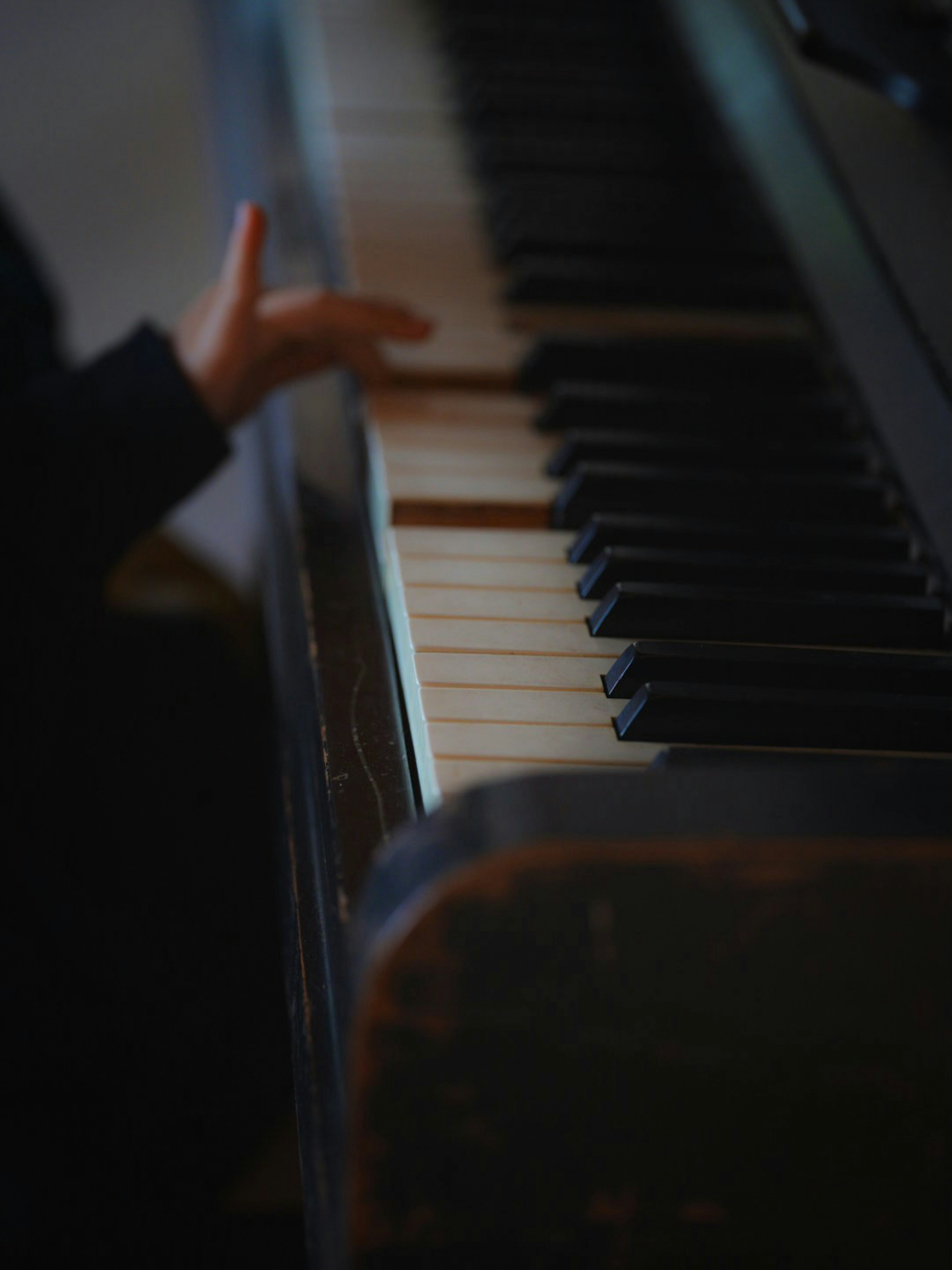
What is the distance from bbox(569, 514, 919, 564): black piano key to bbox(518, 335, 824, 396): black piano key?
22 cm

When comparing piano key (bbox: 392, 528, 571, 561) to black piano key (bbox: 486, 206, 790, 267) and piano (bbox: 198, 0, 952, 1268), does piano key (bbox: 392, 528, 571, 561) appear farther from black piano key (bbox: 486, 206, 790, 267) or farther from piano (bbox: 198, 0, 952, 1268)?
black piano key (bbox: 486, 206, 790, 267)

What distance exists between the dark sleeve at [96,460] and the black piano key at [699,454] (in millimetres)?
317

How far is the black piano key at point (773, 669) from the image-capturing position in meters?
0.65

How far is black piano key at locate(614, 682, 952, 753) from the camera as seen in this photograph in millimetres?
625

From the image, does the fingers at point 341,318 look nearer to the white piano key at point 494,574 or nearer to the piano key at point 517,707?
the white piano key at point 494,574

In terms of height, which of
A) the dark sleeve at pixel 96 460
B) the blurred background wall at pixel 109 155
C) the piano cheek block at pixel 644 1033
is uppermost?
the blurred background wall at pixel 109 155

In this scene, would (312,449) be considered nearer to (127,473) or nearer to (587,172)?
(127,473)

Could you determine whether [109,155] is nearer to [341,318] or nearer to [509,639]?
[341,318]

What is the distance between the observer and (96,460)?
970 mm

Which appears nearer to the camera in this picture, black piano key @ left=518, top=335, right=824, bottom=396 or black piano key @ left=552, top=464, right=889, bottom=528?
black piano key @ left=552, top=464, right=889, bottom=528

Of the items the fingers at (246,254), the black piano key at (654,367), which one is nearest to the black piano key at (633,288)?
the black piano key at (654,367)

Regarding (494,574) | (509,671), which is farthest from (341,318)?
(509,671)

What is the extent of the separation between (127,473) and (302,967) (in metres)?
0.49

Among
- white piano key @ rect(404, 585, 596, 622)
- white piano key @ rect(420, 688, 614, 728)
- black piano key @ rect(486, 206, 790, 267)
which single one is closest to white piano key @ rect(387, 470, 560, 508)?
white piano key @ rect(404, 585, 596, 622)
